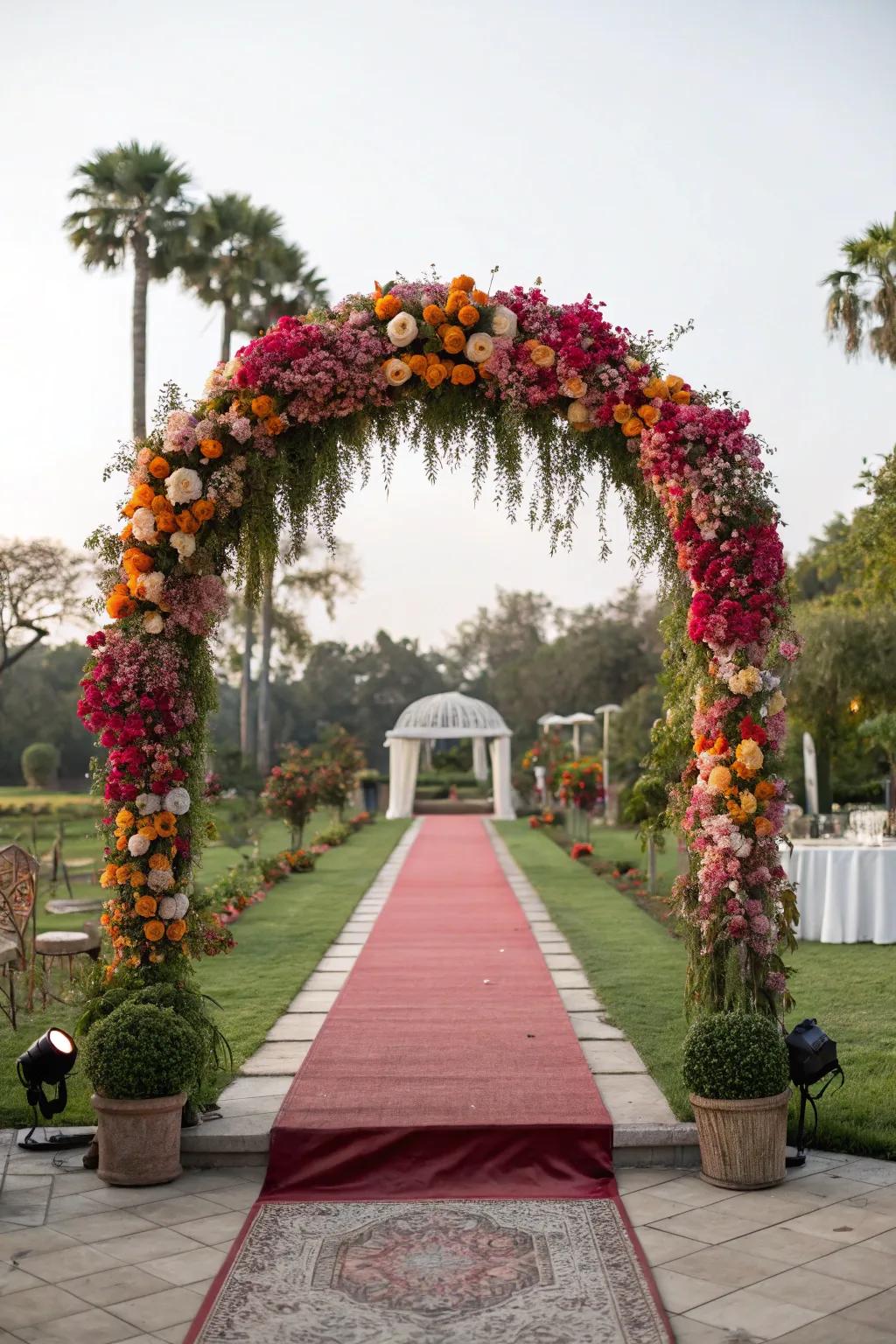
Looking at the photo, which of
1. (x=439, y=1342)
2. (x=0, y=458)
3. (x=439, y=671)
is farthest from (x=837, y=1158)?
(x=439, y=671)

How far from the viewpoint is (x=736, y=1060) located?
202 inches

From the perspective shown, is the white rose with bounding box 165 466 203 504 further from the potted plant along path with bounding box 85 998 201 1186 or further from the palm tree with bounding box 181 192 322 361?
the palm tree with bounding box 181 192 322 361

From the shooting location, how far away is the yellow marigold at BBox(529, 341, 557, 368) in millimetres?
5770

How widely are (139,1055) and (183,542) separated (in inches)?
91.4

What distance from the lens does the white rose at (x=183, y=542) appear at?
573 cm

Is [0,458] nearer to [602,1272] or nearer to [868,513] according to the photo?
[868,513]

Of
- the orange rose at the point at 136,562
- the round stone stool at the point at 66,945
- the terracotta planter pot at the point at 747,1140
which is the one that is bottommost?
the terracotta planter pot at the point at 747,1140

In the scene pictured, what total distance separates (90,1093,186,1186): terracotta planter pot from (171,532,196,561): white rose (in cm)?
246

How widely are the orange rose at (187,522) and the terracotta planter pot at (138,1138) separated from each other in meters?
2.57

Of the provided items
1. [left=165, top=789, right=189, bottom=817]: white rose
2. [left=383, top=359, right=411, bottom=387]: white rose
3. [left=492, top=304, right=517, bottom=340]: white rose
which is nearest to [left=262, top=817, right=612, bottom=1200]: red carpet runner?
[left=165, top=789, right=189, bottom=817]: white rose

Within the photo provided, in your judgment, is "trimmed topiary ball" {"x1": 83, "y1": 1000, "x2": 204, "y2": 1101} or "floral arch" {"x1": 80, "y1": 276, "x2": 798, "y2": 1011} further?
"floral arch" {"x1": 80, "y1": 276, "x2": 798, "y2": 1011}

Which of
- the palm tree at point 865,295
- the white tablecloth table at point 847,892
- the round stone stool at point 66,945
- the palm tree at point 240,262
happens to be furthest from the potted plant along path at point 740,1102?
the palm tree at point 240,262

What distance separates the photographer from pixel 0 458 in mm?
21828

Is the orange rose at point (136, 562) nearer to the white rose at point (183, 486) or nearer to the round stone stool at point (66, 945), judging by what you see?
the white rose at point (183, 486)
